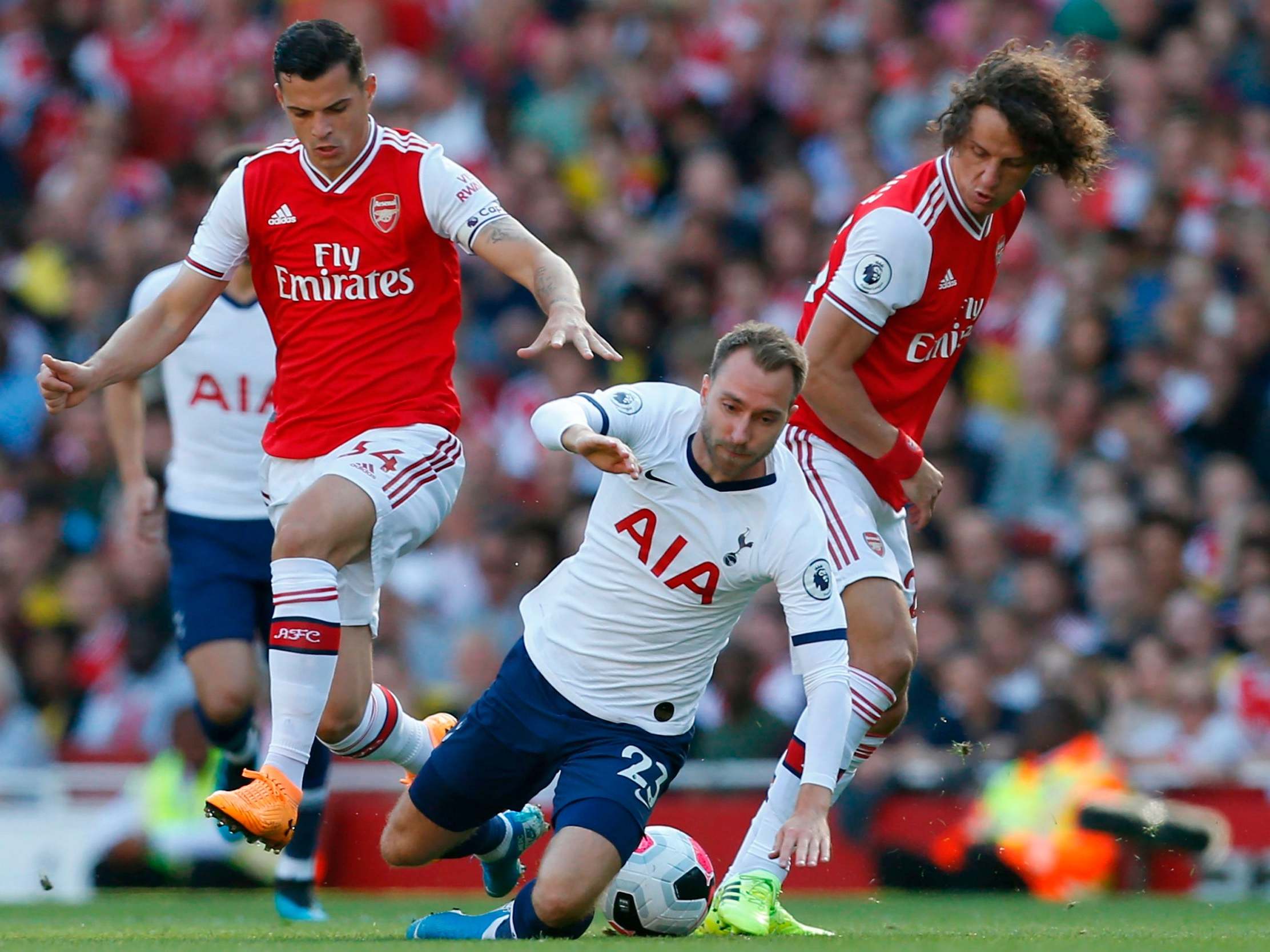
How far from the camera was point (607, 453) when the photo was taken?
5.66 metres

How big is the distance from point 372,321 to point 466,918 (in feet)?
7.22

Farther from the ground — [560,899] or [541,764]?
[541,764]

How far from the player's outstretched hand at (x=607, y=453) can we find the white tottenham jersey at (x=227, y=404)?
314 centimetres

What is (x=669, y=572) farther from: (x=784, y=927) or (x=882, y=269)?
(x=882, y=269)

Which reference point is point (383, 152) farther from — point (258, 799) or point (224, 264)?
point (258, 799)

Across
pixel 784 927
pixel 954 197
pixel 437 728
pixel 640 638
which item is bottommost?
pixel 784 927

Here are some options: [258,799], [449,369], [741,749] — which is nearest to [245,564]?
[449,369]

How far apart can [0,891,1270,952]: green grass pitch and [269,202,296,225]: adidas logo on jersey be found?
2518 millimetres

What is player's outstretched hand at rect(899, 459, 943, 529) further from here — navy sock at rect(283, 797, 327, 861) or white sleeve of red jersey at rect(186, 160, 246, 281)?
navy sock at rect(283, 797, 327, 861)

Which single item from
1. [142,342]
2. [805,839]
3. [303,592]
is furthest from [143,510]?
[805,839]

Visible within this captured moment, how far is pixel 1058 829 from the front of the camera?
9555 millimetres

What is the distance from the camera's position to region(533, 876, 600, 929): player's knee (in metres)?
6.11

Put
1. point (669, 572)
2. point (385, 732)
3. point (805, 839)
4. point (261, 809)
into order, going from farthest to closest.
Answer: point (385, 732), point (669, 572), point (261, 809), point (805, 839)

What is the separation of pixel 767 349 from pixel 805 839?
148cm
